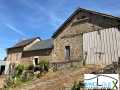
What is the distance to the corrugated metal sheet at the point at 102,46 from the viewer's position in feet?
81.3

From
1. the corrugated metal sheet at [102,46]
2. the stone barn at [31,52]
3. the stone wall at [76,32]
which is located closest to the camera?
the corrugated metal sheet at [102,46]

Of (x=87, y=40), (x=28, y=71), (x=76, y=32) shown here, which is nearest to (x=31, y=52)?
(x=28, y=71)

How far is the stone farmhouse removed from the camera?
82.5ft

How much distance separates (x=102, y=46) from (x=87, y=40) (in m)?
2.29

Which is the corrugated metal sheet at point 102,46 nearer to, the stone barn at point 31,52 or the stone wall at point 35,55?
the stone wall at point 35,55

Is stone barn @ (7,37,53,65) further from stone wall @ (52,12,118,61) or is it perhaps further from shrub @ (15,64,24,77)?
stone wall @ (52,12,118,61)

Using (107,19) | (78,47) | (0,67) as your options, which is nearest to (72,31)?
(78,47)

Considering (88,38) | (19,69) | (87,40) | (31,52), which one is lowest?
(19,69)

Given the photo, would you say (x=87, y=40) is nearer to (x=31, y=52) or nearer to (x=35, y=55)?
(x=35, y=55)

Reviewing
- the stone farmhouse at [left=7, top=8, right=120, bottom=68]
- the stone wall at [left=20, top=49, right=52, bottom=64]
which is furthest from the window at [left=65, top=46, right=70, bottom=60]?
the stone wall at [left=20, top=49, right=52, bottom=64]

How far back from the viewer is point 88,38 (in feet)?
89.6

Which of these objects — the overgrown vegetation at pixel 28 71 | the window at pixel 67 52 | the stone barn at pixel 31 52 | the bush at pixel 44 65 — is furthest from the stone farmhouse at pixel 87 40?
the overgrown vegetation at pixel 28 71

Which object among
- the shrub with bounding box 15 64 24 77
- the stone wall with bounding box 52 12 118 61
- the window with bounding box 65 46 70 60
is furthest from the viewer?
the shrub with bounding box 15 64 24 77

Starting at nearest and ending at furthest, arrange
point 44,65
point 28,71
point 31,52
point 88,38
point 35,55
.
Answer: point 88,38, point 44,65, point 28,71, point 35,55, point 31,52
